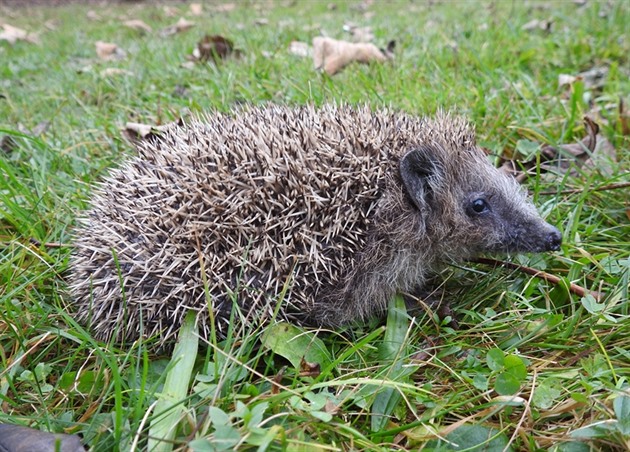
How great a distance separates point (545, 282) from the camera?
3162mm

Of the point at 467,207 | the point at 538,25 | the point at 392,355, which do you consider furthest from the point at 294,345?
the point at 538,25

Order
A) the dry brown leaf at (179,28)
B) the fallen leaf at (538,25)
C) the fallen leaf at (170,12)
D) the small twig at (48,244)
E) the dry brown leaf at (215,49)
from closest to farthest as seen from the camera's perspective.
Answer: the small twig at (48,244), the dry brown leaf at (215,49), the fallen leaf at (538,25), the dry brown leaf at (179,28), the fallen leaf at (170,12)

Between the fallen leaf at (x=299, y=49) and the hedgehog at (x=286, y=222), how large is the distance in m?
3.52

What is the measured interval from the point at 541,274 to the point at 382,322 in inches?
36.5

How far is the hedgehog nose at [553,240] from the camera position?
3.06 metres

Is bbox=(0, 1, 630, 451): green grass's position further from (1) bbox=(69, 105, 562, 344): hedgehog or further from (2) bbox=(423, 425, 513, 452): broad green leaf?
(1) bbox=(69, 105, 562, 344): hedgehog

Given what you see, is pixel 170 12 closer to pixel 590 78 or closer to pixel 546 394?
pixel 590 78

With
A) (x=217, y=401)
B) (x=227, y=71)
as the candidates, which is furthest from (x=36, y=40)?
(x=217, y=401)

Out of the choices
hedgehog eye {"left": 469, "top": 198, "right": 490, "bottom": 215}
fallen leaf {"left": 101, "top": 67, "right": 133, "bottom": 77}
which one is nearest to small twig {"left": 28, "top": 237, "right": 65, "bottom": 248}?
hedgehog eye {"left": 469, "top": 198, "right": 490, "bottom": 215}

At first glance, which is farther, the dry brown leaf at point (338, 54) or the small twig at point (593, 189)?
the dry brown leaf at point (338, 54)

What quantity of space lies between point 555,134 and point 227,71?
3.25 m

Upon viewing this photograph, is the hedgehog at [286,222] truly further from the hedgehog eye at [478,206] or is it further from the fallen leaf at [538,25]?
the fallen leaf at [538,25]

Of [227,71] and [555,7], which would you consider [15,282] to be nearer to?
[227,71]

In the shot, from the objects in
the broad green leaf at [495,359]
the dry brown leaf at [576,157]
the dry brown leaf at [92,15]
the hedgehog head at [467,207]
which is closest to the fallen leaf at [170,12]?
the dry brown leaf at [92,15]
